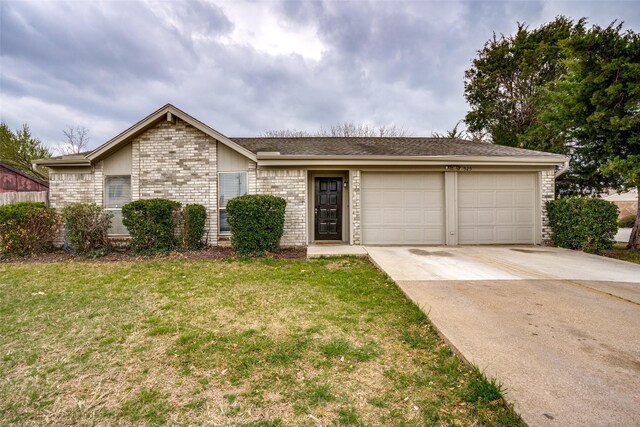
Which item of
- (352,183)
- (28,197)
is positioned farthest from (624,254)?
(28,197)

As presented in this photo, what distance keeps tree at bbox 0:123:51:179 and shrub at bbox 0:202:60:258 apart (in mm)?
15751

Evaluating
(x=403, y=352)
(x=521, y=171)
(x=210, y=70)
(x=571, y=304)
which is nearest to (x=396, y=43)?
(x=521, y=171)

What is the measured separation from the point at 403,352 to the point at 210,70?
16080mm

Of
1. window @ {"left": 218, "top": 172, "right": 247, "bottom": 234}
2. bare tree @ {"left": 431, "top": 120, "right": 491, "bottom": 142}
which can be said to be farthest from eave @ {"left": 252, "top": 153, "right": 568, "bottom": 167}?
bare tree @ {"left": 431, "top": 120, "right": 491, "bottom": 142}

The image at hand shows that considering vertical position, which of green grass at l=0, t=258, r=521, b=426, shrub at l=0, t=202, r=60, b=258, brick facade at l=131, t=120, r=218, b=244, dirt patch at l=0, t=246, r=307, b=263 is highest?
brick facade at l=131, t=120, r=218, b=244

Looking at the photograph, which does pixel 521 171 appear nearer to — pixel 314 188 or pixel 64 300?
pixel 314 188

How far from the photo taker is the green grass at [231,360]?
1.91 m

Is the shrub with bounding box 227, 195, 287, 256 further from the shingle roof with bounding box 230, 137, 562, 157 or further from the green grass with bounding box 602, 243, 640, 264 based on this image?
the green grass with bounding box 602, 243, 640, 264

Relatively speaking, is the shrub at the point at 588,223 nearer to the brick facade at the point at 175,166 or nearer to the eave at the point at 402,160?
the eave at the point at 402,160

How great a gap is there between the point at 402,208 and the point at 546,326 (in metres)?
5.70

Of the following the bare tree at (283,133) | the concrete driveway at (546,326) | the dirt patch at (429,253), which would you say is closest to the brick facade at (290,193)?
the concrete driveway at (546,326)

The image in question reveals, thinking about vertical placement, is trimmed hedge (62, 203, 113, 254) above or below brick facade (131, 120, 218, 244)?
below

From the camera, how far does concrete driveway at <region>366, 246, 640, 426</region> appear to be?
184cm

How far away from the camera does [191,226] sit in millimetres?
7484
